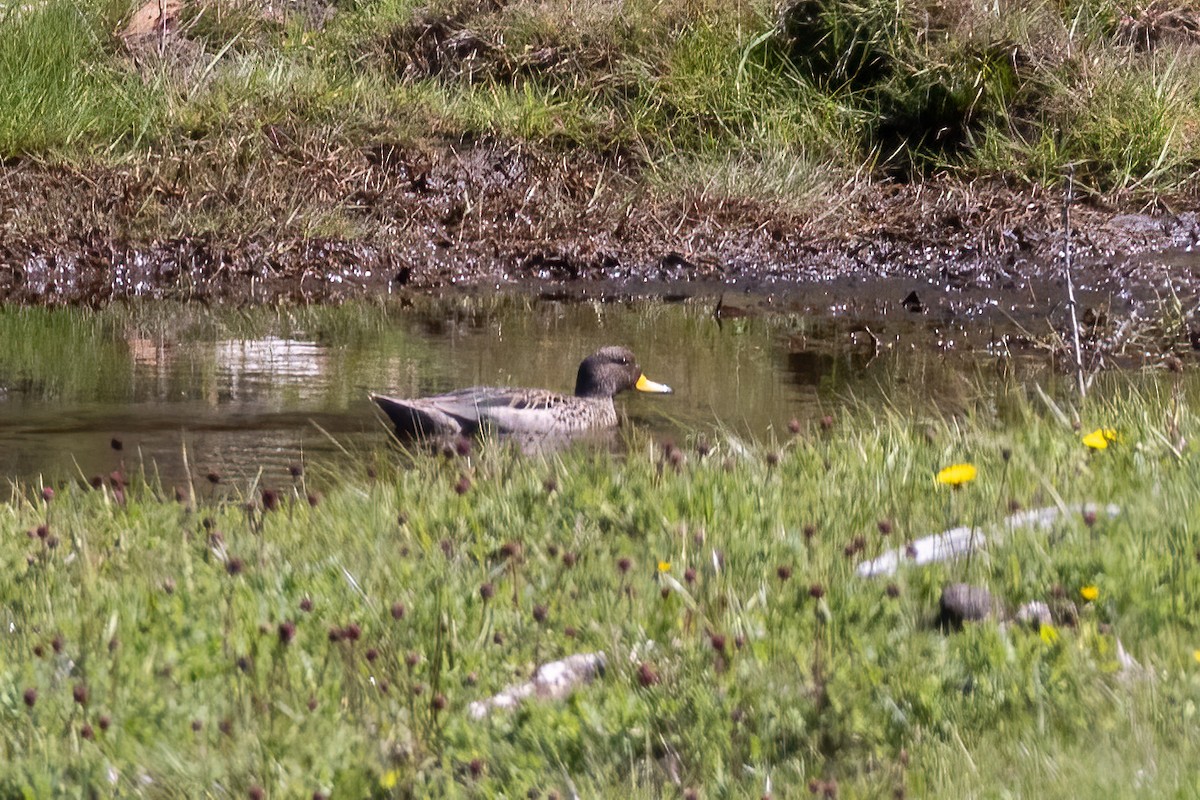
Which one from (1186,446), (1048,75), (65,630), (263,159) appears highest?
(1048,75)

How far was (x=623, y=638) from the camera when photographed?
3680 millimetres

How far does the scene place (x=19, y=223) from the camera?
12406mm

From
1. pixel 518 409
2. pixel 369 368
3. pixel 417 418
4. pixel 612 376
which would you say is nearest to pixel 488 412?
pixel 518 409

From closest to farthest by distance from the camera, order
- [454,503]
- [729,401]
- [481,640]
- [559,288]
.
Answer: [481,640]
[454,503]
[729,401]
[559,288]

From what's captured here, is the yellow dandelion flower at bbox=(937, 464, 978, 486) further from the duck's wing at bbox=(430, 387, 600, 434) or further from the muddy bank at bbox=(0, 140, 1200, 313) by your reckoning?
the muddy bank at bbox=(0, 140, 1200, 313)

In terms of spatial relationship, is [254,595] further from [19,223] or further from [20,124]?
[20,124]

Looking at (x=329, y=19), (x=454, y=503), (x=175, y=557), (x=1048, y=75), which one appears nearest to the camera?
(x=175, y=557)

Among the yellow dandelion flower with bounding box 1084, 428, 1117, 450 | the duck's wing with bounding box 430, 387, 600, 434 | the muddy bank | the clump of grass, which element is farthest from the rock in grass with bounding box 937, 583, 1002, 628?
the clump of grass

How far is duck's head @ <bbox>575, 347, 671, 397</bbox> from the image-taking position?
8531 millimetres

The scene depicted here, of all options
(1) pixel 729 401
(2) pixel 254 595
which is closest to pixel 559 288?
(1) pixel 729 401

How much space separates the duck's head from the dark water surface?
Result: 197mm

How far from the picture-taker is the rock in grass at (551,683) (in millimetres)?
3477

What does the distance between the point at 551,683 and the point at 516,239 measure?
9.78m

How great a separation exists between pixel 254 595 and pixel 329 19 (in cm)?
1341
